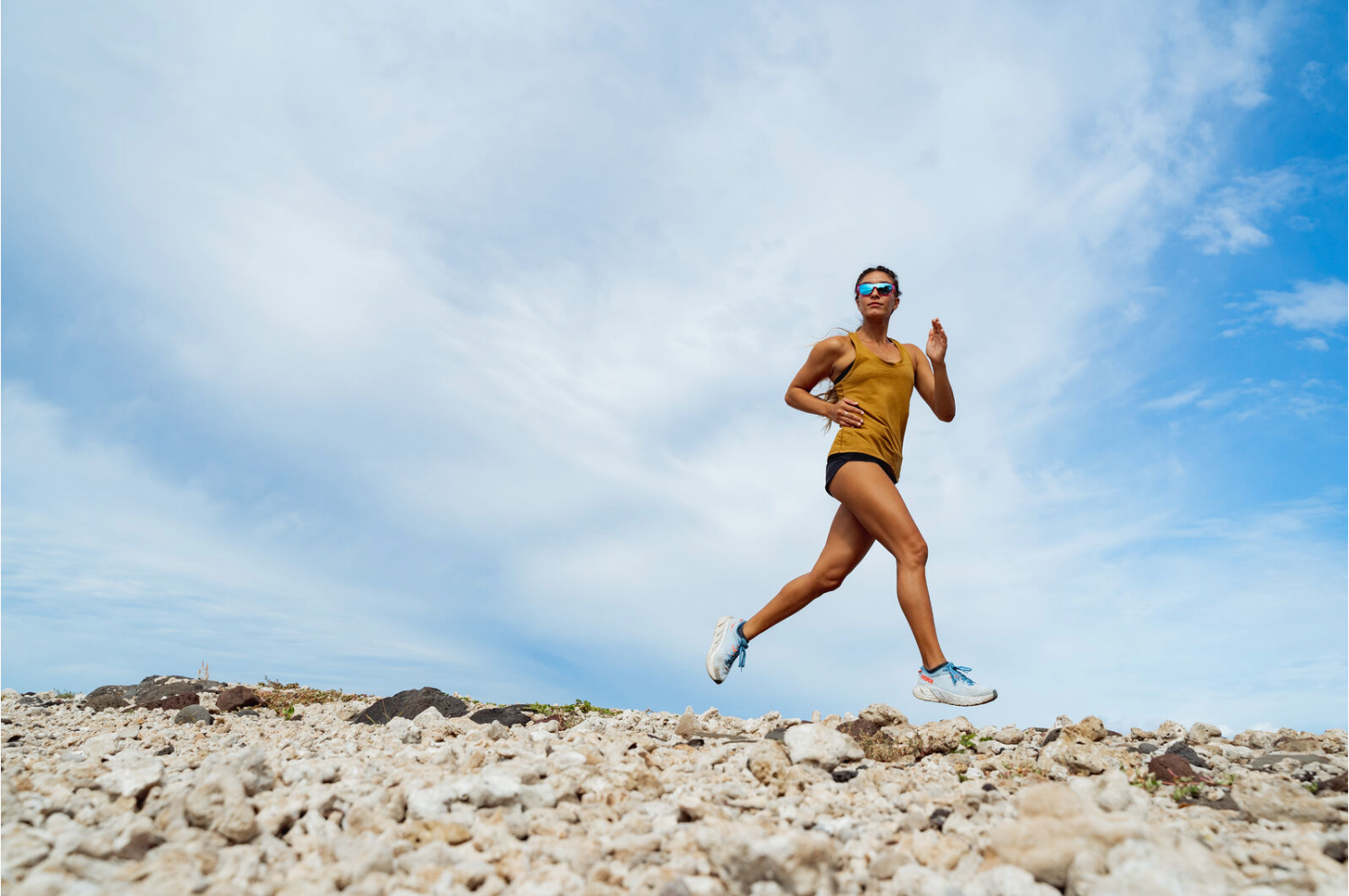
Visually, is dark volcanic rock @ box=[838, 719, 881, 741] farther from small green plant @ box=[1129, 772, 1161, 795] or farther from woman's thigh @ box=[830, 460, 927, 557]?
small green plant @ box=[1129, 772, 1161, 795]

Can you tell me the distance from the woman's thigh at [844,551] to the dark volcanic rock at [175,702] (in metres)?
7.23

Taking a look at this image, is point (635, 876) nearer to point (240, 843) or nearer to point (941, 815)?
point (941, 815)

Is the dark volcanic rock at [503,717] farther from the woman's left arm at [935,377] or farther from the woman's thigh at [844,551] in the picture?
the woman's left arm at [935,377]

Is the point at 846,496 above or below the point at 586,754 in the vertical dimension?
above

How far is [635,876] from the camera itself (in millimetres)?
2922

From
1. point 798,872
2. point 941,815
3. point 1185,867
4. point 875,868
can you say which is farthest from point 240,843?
point 1185,867

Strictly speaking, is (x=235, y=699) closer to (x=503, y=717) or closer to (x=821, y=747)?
(x=503, y=717)

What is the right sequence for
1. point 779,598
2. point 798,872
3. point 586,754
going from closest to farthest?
point 798,872 → point 586,754 → point 779,598

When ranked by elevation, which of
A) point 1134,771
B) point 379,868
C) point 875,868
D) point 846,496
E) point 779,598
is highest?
point 846,496

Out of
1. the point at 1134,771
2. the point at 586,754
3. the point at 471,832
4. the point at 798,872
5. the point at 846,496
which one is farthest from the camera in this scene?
the point at 846,496

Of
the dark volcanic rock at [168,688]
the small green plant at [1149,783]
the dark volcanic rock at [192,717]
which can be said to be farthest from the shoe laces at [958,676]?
the dark volcanic rock at [168,688]

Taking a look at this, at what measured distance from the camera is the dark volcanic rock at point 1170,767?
4.51m

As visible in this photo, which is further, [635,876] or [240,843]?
[240,843]

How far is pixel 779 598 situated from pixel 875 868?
4.17 m
